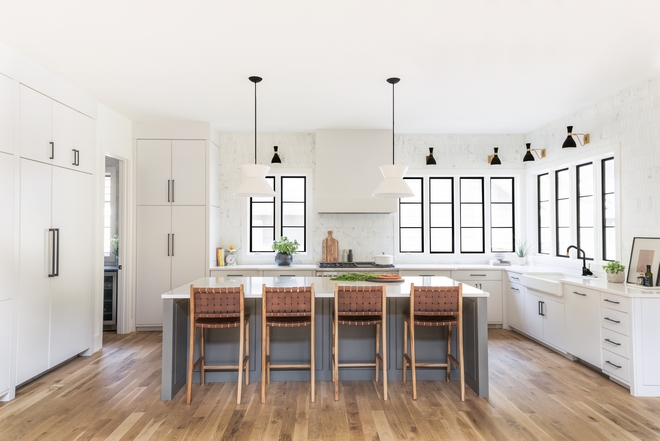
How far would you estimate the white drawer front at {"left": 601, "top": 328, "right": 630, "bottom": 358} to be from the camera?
11.6 feet

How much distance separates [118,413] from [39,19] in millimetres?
2942

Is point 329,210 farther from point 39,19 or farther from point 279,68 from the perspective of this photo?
point 39,19

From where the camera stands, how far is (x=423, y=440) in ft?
8.78

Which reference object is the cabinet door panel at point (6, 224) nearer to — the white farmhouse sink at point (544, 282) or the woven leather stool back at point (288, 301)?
the woven leather stool back at point (288, 301)

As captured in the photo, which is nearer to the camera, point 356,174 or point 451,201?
point 356,174

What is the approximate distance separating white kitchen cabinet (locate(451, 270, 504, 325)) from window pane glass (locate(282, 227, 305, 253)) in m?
2.26

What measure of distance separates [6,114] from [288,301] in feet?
9.02

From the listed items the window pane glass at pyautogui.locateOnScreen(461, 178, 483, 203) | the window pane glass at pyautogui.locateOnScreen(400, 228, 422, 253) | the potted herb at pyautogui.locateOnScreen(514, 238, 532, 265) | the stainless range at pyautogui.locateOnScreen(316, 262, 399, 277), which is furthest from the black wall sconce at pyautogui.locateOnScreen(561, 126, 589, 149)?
the stainless range at pyautogui.locateOnScreen(316, 262, 399, 277)

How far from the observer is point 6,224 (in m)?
3.34

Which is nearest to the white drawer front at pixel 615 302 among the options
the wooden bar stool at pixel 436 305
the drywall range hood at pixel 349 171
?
the wooden bar stool at pixel 436 305

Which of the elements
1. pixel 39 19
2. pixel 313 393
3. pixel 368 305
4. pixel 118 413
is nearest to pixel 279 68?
pixel 39 19

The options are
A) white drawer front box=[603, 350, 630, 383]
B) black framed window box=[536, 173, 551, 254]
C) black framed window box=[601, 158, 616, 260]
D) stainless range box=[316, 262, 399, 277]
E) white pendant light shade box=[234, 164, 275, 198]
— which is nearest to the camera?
white drawer front box=[603, 350, 630, 383]

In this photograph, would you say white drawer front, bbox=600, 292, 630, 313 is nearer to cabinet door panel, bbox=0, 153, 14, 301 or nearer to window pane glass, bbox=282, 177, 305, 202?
window pane glass, bbox=282, 177, 305, 202

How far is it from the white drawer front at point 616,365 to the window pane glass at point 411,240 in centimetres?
302
